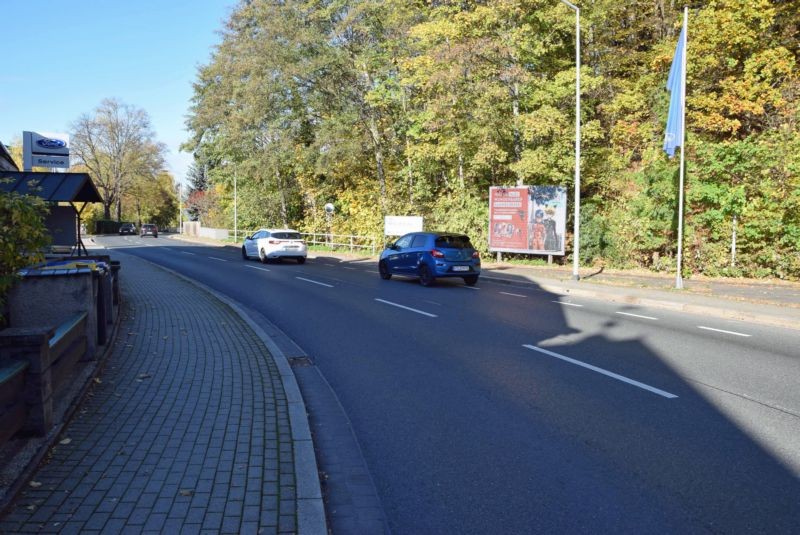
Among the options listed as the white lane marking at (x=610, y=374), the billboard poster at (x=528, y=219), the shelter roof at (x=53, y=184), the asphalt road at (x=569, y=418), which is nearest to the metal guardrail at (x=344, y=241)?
the billboard poster at (x=528, y=219)

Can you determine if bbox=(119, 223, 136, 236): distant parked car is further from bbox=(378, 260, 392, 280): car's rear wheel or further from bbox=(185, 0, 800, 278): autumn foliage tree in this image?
bbox=(378, 260, 392, 280): car's rear wheel

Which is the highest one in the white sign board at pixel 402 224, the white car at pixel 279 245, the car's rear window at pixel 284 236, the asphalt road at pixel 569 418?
the white sign board at pixel 402 224

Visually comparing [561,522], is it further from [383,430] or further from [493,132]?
[493,132]

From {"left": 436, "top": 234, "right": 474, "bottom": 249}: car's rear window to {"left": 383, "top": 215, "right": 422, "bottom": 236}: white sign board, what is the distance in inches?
414

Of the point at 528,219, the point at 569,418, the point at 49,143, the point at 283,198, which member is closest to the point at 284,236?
the point at 49,143

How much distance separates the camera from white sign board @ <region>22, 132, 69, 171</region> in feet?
61.6

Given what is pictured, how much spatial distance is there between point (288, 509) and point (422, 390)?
120 inches

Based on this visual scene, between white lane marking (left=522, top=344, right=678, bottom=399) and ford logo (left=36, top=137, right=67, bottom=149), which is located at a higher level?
ford logo (left=36, top=137, right=67, bottom=149)

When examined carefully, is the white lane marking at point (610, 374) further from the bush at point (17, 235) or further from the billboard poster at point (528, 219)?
the billboard poster at point (528, 219)

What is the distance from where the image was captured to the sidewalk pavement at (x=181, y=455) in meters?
3.42

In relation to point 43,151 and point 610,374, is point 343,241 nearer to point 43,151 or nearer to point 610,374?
point 43,151

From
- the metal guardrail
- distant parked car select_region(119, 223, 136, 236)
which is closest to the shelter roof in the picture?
the metal guardrail

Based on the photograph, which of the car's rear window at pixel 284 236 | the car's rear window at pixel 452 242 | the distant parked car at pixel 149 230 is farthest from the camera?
A: the distant parked car at pixel 149 230

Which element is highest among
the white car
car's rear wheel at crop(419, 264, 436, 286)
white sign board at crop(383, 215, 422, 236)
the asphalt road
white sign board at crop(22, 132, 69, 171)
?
white sign board at crop(22, 132, 69, 171)
